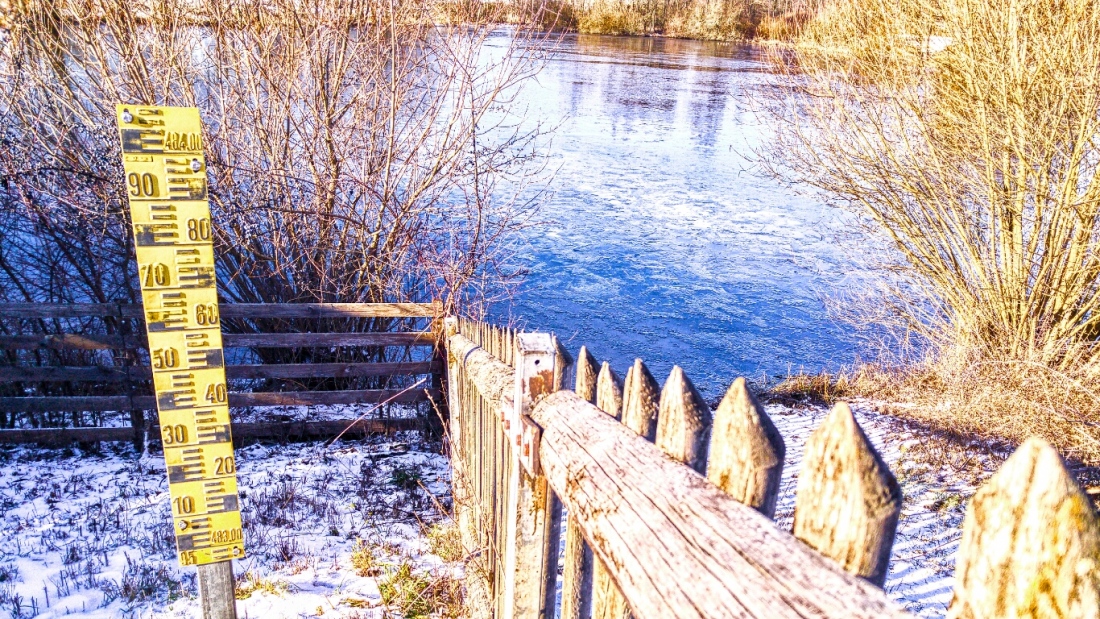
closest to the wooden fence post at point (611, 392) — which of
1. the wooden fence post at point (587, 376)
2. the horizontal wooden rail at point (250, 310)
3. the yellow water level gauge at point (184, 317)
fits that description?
the wooden fence post at point (587, 376)

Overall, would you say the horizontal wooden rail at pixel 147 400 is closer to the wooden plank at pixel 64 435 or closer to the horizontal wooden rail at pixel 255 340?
the wooden plank at pixel 64 435

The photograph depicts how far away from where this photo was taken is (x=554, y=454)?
159 centimetres

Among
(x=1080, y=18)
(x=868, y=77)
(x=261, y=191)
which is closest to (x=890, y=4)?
A: (x=868, y=77)

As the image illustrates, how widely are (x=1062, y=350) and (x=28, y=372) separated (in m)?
A: 11.6

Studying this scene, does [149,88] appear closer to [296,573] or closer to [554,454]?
[296,573]

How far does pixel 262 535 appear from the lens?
4.59m

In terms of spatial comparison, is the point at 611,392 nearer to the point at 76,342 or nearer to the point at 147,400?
the point at 147,400

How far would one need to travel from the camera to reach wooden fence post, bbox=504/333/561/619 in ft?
5.92

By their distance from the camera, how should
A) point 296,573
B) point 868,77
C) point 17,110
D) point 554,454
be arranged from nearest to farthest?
point 554,454 → point 296,573 → point 17,110 → point 868,77

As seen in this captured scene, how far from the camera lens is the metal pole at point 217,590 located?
2727mm

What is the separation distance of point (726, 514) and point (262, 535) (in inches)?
173

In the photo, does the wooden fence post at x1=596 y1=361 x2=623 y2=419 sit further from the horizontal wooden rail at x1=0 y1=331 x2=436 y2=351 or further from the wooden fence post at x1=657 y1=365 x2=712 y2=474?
the horizontal wooden rail at x1=0 y1=331 x2=436 y2=351

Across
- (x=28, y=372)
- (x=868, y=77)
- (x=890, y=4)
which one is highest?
(x=890, y=4)

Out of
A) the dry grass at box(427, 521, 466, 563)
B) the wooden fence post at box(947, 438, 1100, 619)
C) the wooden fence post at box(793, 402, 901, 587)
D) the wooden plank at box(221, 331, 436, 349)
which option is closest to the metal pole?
the dry grass at box(427, 521, 466, 563)
